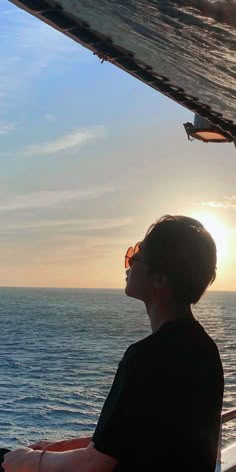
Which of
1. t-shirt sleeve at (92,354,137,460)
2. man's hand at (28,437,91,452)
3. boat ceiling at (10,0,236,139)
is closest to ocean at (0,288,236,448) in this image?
boat ceiling at (10,0,236,139)

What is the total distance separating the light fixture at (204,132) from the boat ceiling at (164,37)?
1.88ft

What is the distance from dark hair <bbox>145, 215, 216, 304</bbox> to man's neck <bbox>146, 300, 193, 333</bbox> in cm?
2

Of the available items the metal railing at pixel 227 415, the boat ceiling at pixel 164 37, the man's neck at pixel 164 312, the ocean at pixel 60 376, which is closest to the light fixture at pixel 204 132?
the boat ceiling at pixel 164 37

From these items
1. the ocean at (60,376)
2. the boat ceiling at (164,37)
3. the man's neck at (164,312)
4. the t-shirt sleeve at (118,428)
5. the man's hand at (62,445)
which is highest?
the boat ceiling at (164,37)

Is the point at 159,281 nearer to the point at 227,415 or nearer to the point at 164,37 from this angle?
the point at 164,37

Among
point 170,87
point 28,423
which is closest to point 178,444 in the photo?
point 170,87

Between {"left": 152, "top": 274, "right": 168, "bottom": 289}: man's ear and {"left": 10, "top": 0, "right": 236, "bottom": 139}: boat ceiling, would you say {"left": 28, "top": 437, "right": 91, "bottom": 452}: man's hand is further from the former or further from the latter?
{"left": 10, "top": 0, "right": 236, "bottom": 139}: boat ceiling

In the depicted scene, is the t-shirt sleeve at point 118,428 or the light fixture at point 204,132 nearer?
the t-shirt sleeve at point 118,428

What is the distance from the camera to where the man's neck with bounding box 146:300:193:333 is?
1.56 meters

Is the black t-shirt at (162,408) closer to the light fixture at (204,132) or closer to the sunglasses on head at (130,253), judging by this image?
the sunglasses on head at (130,253)

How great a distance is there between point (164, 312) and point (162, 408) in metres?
0.25

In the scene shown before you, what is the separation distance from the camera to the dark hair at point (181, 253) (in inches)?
61.9

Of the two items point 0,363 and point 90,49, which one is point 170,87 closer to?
point 90,49

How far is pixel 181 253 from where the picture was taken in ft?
5.16
